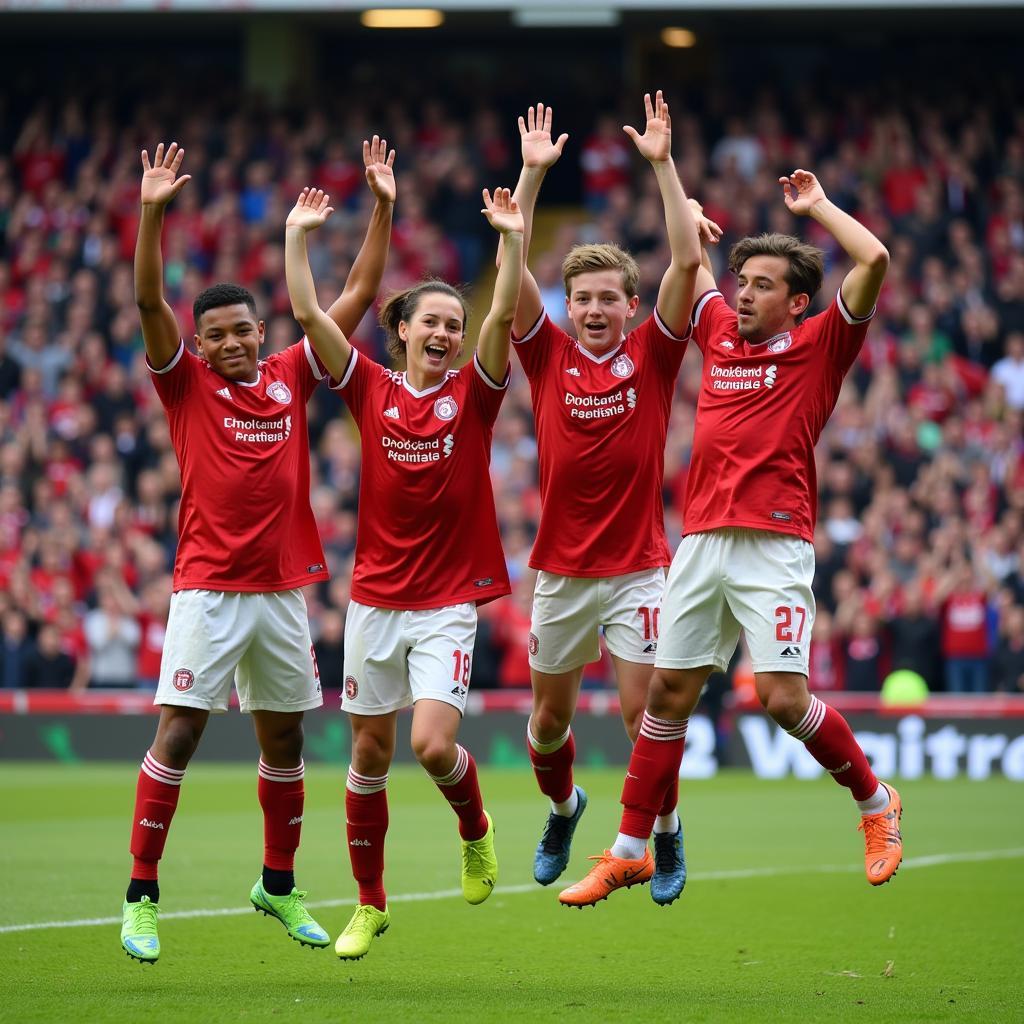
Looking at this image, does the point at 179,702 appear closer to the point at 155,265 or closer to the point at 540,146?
the point at 155,265

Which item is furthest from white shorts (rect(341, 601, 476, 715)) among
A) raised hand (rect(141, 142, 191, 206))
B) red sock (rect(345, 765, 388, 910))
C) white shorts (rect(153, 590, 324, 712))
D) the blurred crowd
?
the blurred crowd

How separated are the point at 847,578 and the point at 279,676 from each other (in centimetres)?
1156

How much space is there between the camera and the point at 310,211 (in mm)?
8398

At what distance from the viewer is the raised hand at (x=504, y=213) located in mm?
8000

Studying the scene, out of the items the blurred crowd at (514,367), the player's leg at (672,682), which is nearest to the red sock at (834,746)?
the player's leg at (672,682)

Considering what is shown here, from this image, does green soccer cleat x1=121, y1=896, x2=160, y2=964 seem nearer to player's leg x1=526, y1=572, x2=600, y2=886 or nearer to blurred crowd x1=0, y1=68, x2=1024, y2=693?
player's leg x1=526, y1=572, x2=600, y2=886

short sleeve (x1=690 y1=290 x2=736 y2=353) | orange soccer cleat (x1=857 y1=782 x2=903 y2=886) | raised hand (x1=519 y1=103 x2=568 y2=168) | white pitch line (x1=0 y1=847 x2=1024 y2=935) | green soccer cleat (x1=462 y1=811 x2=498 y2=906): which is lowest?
white pitch line (x1=0 y1=847 x2=1024 y2=935)

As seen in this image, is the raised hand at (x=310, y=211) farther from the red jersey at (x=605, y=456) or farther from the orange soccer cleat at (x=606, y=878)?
the orange soccer cleat at (x=606, y=878)

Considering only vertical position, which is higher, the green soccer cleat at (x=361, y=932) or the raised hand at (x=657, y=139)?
the raised hand at (x=657, y=139)

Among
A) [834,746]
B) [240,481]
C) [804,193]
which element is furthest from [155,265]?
[834,746]

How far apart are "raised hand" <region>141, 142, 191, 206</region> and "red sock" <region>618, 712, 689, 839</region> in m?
3.02

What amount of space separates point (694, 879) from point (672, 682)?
366 centimetres

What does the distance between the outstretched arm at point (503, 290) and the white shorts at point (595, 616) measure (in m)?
1.01

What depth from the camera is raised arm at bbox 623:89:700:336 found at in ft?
26.5
